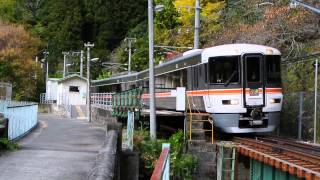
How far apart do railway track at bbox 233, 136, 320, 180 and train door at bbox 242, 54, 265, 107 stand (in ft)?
4.53

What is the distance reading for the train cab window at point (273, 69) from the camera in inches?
809

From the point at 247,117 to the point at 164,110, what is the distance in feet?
28.7

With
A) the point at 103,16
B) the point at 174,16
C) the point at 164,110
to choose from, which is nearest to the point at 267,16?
the point at 164,110

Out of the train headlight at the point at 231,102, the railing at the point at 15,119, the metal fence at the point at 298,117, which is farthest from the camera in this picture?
the metal fence at the point at 298,117

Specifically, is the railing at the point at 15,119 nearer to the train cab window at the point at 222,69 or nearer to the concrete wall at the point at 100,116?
the train cab window at the point at 222,69

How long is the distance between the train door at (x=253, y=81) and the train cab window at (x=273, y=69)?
0.35 meters

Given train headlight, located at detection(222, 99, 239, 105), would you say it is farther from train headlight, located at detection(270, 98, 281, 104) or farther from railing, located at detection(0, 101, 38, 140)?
railing, located at detection(0, 101, 38, 140)

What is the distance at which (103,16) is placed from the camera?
98.9 meters

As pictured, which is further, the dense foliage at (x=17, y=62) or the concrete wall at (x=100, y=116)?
the dense foliage at (x=17, y=62)

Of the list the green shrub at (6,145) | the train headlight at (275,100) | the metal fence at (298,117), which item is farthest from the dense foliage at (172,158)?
the green shrub at (6,145)

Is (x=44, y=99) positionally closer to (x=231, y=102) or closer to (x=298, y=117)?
(x=298, y=117)

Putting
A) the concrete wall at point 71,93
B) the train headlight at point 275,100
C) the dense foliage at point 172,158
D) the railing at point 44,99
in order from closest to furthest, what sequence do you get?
the train headlight at point 275,100
the dense foliage at point 172,158
the concrete wall at point 71,93
the railing at point 44,99

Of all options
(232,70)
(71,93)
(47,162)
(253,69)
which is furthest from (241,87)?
(71,93)

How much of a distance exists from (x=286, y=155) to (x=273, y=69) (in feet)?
17.1
